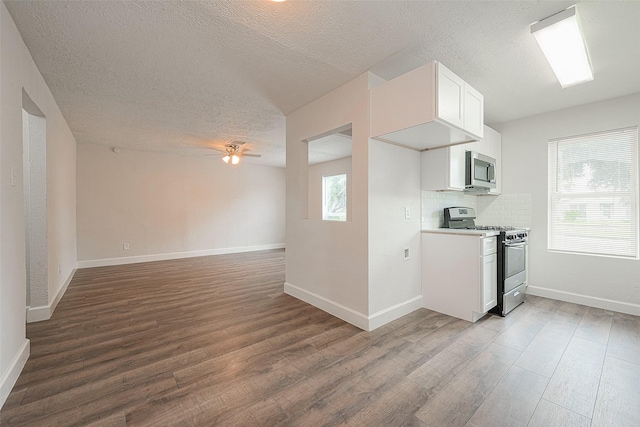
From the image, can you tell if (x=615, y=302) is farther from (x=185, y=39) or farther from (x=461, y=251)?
(x=185, y=39)

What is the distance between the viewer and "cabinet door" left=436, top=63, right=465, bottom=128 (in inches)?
85.2

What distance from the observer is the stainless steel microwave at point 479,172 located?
3441 mm

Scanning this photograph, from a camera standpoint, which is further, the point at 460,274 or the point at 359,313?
the point at 460,274

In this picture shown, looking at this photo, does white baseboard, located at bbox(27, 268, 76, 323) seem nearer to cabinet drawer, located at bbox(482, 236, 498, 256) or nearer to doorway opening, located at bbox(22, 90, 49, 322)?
doorway opening, located at bbox(22, 90, 49, 322)

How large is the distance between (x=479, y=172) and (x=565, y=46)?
1.61 m

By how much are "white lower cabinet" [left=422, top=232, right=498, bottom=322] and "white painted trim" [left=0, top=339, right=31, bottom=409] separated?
3.52 meters

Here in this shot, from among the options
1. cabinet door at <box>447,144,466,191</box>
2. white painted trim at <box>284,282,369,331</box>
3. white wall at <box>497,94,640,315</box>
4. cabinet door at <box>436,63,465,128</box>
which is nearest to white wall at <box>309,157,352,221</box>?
white wall at <box>497,94,640,315</box>

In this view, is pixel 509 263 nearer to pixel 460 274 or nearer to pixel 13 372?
pixel 460 274

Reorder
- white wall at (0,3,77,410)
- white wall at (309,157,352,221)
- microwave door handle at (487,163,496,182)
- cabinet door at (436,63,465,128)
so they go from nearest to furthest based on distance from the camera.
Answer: white wall at (0,3,77,410) < cabinet door at (436,63,465,128) < microwave door handle at (487,163,496,182) < white wall at (309,157,352,221)

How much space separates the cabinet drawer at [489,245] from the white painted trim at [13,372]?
3812mm

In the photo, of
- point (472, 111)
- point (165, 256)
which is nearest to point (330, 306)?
point (472, 111)

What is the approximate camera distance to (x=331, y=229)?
3.09 m

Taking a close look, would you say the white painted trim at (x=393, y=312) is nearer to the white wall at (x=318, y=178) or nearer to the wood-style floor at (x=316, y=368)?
the wood-style floor at (x=316, y=368)

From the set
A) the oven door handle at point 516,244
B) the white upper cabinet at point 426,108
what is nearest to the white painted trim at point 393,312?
the oven door handle at point 516,244
